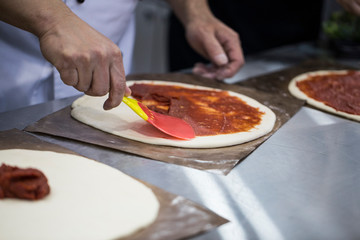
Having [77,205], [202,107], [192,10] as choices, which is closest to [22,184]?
[77,205]

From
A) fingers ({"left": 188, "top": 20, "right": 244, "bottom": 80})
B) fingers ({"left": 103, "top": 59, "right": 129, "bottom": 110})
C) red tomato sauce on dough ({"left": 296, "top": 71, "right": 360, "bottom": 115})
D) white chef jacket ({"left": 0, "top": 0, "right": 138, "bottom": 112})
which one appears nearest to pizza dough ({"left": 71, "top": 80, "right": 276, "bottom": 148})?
fingers ({"left": 103, "top": 59, "right": 129, "bottom": 110})

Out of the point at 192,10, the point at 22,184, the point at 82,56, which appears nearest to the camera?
the point at 22,184

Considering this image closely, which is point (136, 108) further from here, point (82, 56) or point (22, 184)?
point (22, 184)

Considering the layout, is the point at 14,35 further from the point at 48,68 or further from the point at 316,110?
the point at 316,110

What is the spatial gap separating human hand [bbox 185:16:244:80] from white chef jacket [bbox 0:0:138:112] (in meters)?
0.38

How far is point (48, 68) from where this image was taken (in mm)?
1551

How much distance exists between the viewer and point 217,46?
5.92 ft

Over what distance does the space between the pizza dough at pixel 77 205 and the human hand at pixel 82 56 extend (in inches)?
8.1

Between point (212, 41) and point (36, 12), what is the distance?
92 centimetres

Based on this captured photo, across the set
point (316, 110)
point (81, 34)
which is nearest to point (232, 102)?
point (316, 110)

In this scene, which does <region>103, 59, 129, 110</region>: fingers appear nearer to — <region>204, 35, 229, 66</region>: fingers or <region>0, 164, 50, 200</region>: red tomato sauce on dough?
<region>0, 164, 50, 200</region>: red tomato sauce on dough

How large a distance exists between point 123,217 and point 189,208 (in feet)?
0.47

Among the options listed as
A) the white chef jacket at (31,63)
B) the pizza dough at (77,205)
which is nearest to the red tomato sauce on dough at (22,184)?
the pizza dough at (77,205)

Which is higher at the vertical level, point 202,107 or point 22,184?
point 22,184
